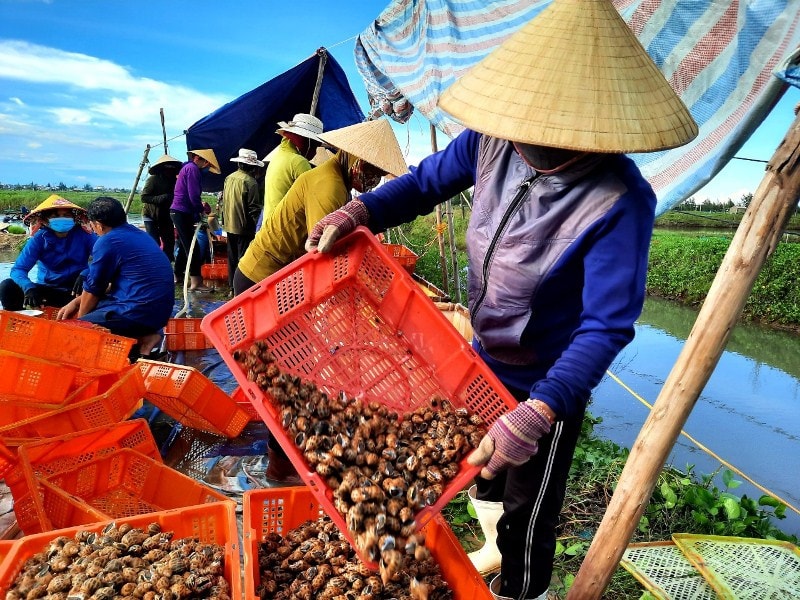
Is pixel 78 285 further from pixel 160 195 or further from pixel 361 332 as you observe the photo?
pixel 160 195

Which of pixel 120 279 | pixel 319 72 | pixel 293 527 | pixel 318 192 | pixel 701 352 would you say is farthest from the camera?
pixel 319 72

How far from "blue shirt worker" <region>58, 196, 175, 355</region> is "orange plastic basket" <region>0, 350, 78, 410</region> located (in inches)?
47.6

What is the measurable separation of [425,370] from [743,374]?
838cm

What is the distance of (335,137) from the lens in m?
3.02

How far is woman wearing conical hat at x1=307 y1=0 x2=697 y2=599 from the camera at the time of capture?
1477 mm

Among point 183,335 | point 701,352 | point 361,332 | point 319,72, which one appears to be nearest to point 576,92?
point 701,352

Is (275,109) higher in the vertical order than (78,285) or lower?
higher

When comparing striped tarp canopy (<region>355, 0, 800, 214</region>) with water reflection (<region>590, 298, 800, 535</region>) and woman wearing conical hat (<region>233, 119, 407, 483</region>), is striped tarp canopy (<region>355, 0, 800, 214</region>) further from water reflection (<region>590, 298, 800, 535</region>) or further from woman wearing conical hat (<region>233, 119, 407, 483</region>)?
water reflection (<region>590, 298, 800, 535</region>)

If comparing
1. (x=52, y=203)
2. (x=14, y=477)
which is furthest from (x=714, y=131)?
(x=52, y=203)

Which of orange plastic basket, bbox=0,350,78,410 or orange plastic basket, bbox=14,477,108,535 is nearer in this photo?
orange plastic basket, bbox=14,477,108,535

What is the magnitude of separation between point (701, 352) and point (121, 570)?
6.29 feet

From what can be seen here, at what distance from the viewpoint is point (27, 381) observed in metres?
2.61

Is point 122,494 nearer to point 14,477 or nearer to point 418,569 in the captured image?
point 14,477

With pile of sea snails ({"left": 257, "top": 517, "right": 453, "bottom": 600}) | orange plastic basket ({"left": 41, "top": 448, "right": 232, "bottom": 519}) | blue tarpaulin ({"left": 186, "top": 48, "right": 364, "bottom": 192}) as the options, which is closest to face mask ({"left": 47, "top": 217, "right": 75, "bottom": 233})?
orange plastic basket ({"left": 41, "top": 448, "right": 232, "bottom": 519})
